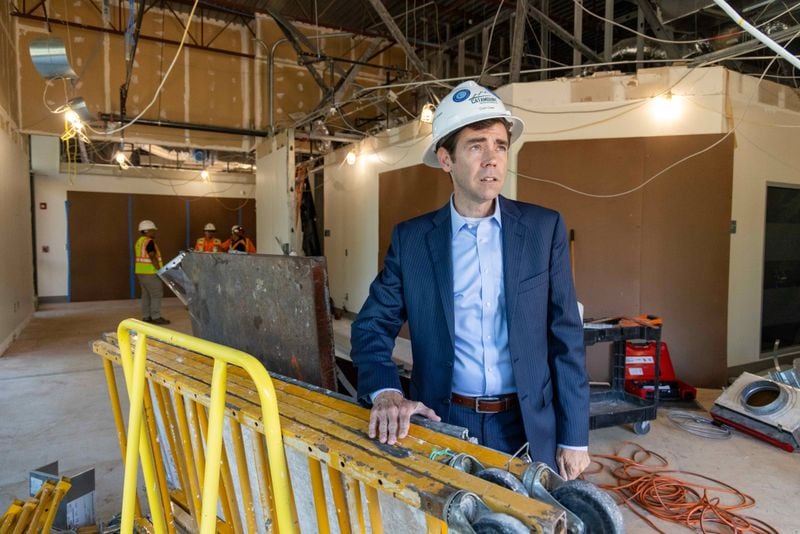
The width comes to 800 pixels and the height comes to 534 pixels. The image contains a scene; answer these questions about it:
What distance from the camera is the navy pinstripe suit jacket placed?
1447 millimetres

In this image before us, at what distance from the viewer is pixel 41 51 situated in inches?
172

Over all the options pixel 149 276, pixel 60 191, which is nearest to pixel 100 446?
pixel 149 276

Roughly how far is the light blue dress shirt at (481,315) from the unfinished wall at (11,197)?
6.75 metres

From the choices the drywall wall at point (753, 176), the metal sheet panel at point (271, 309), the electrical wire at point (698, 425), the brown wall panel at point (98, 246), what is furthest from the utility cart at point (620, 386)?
the brown wall panel at point (98, 246)

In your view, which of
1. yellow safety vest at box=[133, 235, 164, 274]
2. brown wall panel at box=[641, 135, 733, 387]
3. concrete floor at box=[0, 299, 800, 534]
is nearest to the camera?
concrete floor at box=[0, 299, 800, 534]

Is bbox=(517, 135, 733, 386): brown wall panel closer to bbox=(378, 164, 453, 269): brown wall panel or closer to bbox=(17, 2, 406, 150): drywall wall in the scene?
bbox=(378, 164, 453, 269): brown wall panel

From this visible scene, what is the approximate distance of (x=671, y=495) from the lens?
280 centimetres

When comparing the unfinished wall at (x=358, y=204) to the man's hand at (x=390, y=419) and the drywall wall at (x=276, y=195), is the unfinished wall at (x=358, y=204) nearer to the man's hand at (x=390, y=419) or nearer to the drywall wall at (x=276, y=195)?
the drywall wall at (x=276, y=195)

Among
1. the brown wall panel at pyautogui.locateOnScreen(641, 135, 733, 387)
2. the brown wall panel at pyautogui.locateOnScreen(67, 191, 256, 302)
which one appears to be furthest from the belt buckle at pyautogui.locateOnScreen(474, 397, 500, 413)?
the brown wall panel at pyautogui.locateOnScreen(67, 191, 256, 302)

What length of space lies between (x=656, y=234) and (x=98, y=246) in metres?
11.5

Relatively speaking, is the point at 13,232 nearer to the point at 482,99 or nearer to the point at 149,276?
the point at 149,276

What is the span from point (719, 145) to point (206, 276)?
15.2 ft

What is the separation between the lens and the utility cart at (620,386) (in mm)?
3557

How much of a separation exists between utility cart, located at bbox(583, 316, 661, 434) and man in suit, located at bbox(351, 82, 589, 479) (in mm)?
2165
